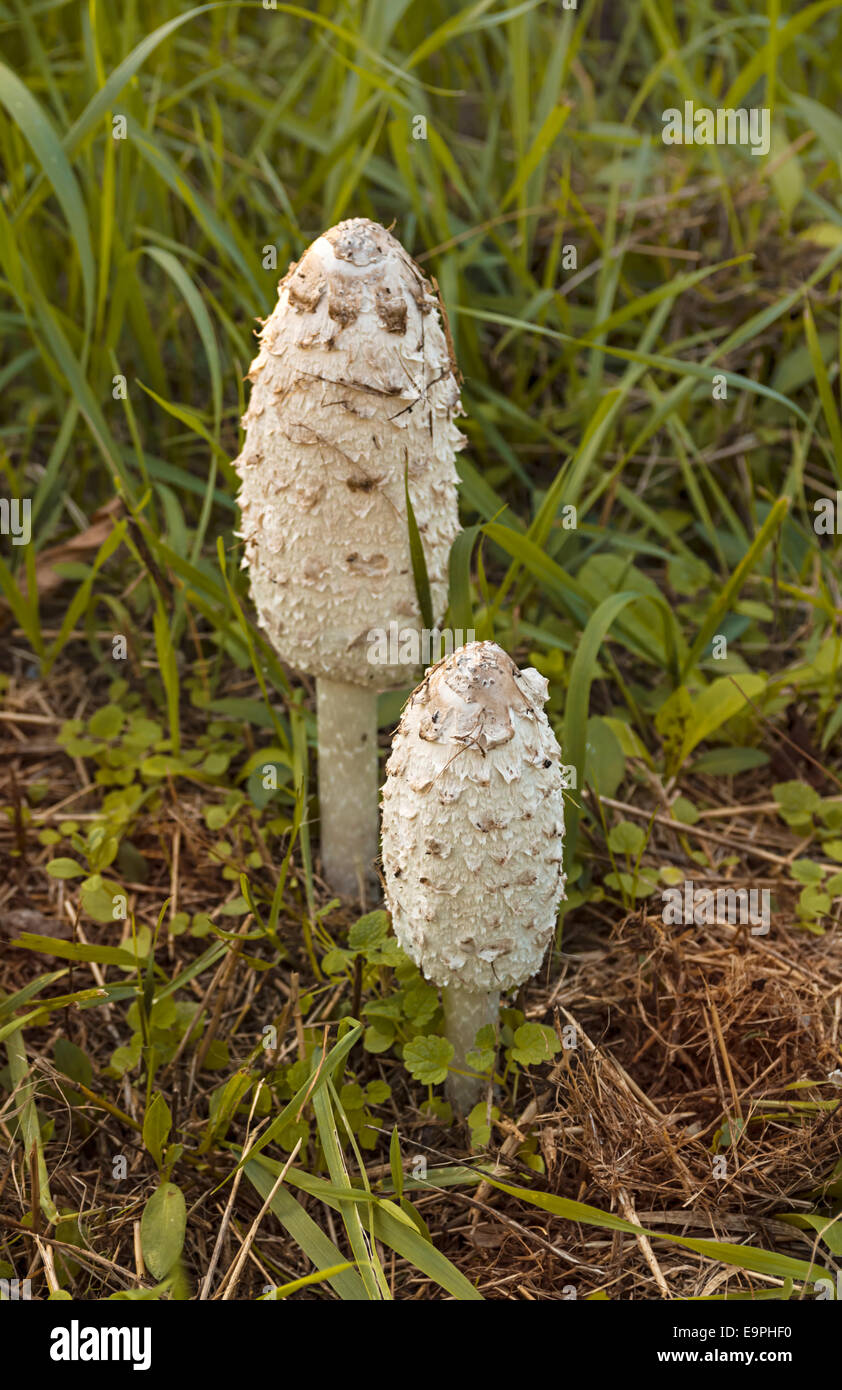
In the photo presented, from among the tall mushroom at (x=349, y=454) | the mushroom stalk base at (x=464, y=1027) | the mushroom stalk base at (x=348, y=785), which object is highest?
the tall mushroom at (x=349, y=454)

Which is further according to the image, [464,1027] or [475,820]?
[464,1027]

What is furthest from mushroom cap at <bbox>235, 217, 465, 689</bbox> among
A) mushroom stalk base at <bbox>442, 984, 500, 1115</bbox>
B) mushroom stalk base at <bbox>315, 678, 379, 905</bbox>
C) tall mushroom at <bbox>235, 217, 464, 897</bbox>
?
mushroom stalk base at <bbox>442, 984, 500, 1115</bbox>

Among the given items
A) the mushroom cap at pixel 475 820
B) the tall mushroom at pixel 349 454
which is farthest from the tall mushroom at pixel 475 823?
the tall mushroom at pixel 349 454

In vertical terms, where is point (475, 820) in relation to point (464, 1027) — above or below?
above

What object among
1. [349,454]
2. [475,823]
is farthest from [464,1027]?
[349,454]

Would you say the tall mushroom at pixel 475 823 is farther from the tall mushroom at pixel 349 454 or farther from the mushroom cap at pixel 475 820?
the tall mushroom at pixel 349 454

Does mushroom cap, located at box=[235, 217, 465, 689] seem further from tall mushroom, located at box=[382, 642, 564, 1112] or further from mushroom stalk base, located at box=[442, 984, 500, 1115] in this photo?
mushroom stalk base, located at box=[442, 984, 500, 1115]

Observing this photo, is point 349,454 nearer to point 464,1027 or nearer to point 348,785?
point 348,785
